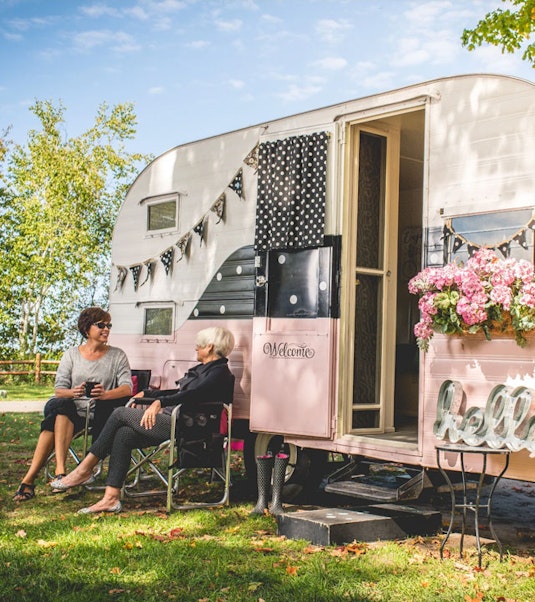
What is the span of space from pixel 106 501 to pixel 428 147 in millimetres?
3103

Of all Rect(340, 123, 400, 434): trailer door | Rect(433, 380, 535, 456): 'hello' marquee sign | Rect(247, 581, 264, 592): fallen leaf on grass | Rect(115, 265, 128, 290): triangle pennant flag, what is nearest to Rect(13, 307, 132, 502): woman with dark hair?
Rect(115, 265, 128, 290): triangle pennant flag

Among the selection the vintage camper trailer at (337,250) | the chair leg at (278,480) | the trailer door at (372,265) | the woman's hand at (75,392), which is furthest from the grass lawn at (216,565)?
the trailer door at (372,265)

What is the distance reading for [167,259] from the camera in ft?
23.4

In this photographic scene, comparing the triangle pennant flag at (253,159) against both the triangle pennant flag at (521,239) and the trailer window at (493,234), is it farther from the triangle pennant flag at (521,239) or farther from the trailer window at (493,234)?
the triangle pennant flag at (521,239)

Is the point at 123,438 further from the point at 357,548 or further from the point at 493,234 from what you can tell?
the point at 493,234

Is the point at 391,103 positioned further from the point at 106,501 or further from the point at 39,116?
the point at 39,116

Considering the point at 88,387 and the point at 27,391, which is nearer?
the point at 88,387

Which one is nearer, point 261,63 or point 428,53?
point 428,53

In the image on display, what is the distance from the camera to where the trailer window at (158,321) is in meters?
7.09

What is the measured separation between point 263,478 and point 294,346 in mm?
946

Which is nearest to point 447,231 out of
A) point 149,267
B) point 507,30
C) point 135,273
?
point 149,267

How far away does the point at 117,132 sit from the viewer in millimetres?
24031

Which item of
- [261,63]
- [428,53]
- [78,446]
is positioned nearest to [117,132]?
[261,63]

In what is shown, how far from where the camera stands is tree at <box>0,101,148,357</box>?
21844 millimetres
